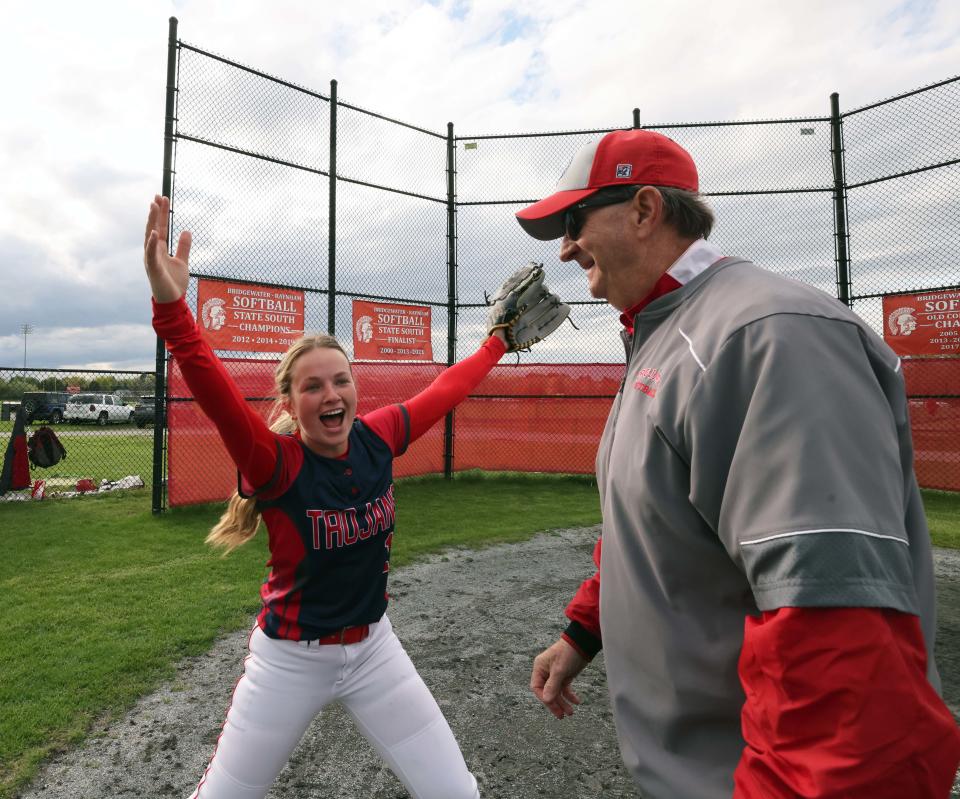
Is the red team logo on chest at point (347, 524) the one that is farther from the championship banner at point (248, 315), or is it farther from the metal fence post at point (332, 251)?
the metal fence post at point (332, 251)

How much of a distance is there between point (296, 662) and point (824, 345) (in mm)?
1973

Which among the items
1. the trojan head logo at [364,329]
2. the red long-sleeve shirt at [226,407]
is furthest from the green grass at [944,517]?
the trojan head logo at [364,329]

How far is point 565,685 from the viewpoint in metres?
1.85

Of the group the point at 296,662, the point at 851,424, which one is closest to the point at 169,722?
the point at 296,662

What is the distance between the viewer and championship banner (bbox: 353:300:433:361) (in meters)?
10.2

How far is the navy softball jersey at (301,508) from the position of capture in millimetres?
2066

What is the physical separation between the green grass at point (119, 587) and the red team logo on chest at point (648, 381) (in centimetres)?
323

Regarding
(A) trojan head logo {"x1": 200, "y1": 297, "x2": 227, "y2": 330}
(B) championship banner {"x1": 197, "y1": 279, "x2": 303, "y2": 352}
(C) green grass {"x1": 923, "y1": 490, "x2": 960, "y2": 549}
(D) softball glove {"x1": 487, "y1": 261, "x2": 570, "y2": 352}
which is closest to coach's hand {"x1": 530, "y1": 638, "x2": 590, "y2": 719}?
(D) softball glove {"x1": 487, "y1": 261, "x2": 570, "y2": 352}

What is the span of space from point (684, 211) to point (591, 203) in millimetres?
213

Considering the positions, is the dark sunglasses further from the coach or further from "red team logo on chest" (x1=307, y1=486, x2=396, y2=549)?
"red team logo on chest" (x1=307, y1=486, x2=396, y2=549)

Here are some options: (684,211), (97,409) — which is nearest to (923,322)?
(684,211)

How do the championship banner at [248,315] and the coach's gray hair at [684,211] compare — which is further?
the championship banner at [248,315]

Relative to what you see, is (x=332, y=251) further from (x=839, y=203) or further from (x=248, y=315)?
(x=839, y=203)

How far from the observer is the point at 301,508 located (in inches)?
90.0
